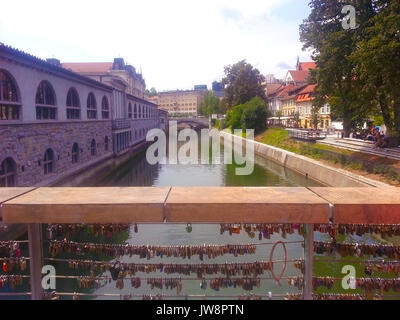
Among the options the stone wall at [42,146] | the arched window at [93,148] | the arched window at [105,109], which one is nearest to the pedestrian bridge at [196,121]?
the arched window at [105,109]

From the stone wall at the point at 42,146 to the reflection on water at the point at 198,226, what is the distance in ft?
13.5

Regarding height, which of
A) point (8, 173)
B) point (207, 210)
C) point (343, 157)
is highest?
point (207, 210)

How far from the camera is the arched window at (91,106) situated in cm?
3173

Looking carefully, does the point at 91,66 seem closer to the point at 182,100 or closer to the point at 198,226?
the point at 198,226

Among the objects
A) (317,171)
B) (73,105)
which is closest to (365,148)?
(317,171)

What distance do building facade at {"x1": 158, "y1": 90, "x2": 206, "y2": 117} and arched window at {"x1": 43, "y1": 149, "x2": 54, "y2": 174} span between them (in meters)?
149

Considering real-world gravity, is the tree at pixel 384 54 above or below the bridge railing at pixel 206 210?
above

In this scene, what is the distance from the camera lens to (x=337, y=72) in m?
26.7

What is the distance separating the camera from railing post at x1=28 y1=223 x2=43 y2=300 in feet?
16.5

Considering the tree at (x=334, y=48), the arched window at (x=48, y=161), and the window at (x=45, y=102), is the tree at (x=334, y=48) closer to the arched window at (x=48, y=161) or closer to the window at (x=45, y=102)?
the window at (x=45, y=102)

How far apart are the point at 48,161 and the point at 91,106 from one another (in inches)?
466

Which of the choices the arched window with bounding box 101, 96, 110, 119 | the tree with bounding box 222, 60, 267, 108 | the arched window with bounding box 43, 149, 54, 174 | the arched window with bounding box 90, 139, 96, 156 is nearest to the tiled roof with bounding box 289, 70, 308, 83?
the tree with bounding box 222, 60, 267, 108

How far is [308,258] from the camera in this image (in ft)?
16.7

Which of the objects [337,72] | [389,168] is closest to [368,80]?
[337,72]
